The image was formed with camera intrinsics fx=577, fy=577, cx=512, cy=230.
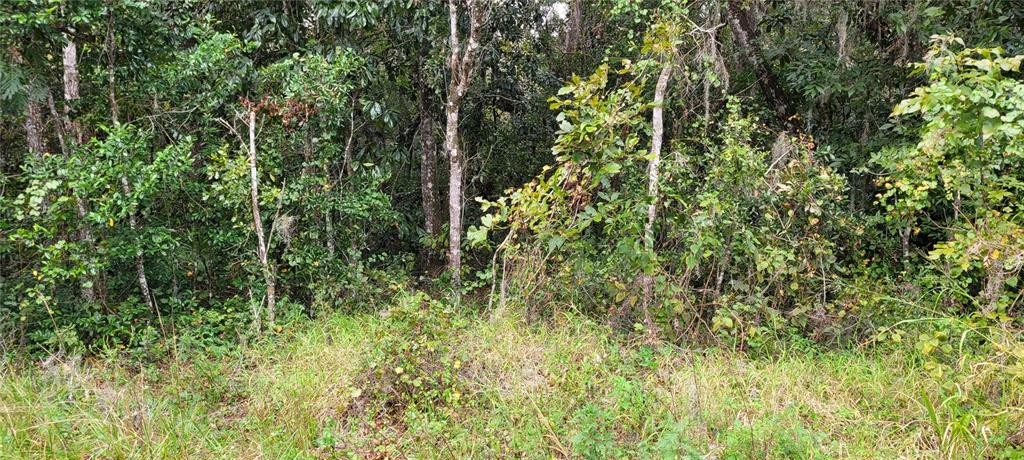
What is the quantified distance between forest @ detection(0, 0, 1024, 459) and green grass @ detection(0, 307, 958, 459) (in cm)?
2

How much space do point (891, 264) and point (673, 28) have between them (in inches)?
114

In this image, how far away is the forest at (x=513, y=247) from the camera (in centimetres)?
304

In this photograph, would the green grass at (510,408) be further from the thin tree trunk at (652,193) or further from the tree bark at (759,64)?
the tree bark at (759,64)

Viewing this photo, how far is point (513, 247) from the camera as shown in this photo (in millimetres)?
4285

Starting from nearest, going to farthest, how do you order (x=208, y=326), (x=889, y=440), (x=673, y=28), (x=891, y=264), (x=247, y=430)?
(x=889, y=440) < (x=247, y=430) < (x=673, y=28) < (x=208, y=326) < (x=891, y=264)

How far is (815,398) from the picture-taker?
3299 millimetres

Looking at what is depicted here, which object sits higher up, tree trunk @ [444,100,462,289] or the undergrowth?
tree trunk @ [444,100,462,289]

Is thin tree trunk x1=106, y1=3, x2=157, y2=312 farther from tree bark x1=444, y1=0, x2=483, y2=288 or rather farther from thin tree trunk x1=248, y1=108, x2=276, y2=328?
tree bark x1=444, y1=0, x2=483, y2=288

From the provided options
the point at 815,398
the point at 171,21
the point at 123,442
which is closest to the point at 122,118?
the point at 171,21

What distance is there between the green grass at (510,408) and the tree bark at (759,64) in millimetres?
3205

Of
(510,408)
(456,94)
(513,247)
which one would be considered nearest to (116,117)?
(456,94)

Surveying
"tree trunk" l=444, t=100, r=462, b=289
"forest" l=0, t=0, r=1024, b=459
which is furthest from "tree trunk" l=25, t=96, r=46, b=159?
"tree trunk" l=444, t=100, r=462, b=289

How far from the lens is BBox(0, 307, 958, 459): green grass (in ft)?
9.30

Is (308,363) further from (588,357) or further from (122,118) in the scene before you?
(122,118)
